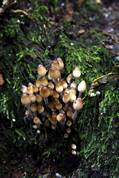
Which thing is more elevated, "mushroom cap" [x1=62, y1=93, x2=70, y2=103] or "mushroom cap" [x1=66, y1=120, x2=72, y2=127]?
"mushroom cap" [x1=62, y1=93, x2=70, y2=103]

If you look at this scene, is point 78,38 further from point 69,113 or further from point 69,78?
point 69,113

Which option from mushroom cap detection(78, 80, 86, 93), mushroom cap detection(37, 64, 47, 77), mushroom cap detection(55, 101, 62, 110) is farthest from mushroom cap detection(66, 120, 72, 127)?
mushroom cap detection(37, 64, 47, 77)

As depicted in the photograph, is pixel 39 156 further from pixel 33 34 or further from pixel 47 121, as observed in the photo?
pixel 33 34

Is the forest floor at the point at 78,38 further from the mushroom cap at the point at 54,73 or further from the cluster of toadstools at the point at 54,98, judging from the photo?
the mushroom cap at the point at 54,73

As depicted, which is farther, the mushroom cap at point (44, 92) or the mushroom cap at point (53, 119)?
the mushroom cap at point (53, 119)

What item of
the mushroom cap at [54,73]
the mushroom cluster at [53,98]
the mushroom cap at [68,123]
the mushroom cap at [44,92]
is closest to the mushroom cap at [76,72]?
the mushroom cluster at [53,98]

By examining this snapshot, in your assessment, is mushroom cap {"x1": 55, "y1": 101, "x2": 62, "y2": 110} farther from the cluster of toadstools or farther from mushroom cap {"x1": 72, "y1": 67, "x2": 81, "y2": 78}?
mushroom cap {"x1": 72, "y1": 67, "x2": 81, "y2": 78}

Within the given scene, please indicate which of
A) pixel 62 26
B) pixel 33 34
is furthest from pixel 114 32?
pixel 33 34
